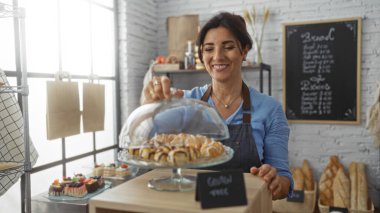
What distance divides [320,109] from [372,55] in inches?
29.1

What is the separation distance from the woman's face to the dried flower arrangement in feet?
7.34

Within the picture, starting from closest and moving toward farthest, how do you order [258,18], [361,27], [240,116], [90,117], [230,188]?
[230,188] → [240,116] → [90,117] → [361,27] → [258,18]

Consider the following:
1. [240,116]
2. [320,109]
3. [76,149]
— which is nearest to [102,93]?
[76,149]

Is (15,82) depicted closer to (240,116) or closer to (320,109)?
(240,116)

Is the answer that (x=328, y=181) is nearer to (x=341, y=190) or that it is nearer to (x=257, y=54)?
(x=341, y=190)

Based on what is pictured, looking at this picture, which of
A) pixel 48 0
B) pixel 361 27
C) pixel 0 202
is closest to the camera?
pixel 0 202

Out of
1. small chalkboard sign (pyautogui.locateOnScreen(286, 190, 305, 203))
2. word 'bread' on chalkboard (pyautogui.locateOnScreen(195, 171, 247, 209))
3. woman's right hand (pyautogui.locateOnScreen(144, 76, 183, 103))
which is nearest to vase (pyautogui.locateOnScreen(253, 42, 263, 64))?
small chalkboard sign (pyautogui.locateOnScreen(286, 190, 305, 203))

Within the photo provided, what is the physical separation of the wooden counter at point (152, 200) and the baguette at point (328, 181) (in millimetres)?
2639

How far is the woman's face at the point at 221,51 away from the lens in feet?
4.99

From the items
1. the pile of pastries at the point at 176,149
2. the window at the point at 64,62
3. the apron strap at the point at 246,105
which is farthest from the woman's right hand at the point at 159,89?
the window at the point at 64,62

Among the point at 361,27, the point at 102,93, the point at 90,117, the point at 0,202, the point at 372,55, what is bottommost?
the point at 0,202

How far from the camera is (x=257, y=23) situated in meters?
3.92

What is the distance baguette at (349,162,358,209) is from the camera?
3225 mm

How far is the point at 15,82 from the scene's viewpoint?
8.10 ft
